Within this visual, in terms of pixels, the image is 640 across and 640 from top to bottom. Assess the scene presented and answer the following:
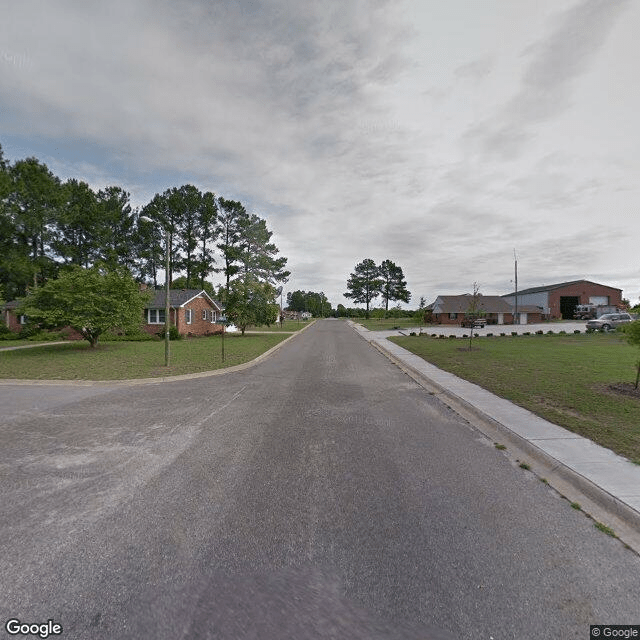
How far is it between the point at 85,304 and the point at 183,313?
1074cm

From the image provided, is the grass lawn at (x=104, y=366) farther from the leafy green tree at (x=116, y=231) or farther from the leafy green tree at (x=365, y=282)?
the leafy green tree at (x=365, y=282)

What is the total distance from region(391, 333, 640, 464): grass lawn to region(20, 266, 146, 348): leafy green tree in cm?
1674

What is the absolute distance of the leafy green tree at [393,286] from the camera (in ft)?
332

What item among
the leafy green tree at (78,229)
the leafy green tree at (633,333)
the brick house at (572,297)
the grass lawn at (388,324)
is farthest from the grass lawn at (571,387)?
the brick house at (572,297)

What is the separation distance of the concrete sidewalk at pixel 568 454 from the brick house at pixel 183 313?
24.5m

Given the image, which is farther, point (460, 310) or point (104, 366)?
point (460, 310)

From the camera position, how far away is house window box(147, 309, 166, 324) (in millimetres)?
27630

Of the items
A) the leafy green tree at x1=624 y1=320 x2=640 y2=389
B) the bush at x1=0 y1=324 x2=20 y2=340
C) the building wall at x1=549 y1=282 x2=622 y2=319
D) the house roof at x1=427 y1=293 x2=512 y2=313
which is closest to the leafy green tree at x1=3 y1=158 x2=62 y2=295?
the bush at x1=0 y1=324 x2=20 y2=340

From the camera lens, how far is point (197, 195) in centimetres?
4206

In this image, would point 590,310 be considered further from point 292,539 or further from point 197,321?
point 292,539

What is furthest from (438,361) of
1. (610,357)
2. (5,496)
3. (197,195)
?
(197,195)

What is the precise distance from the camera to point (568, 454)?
15.0ft

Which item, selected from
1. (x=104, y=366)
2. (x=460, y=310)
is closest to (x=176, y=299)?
(x=104, y=366)

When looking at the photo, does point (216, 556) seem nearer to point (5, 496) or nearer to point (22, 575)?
point (22, 575)
